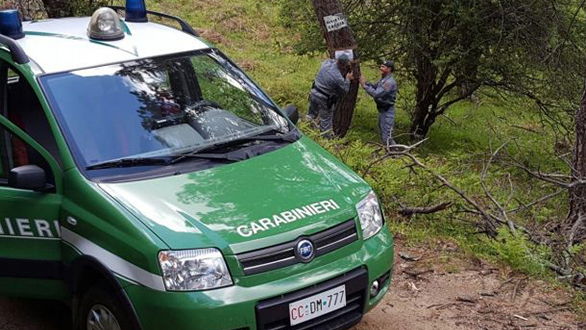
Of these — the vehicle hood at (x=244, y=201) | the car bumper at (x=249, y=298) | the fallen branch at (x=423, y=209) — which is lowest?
the fallen branch at (x=423, y=209)

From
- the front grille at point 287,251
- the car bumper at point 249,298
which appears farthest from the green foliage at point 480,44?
the car bumper at point 249,298

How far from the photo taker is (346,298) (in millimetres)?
3859

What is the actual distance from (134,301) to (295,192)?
1024mm

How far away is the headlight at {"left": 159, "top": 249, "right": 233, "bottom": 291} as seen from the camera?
11.4 ft

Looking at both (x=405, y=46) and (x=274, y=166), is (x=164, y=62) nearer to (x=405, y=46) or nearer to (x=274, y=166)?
(x=274, y=166)

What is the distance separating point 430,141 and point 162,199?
39.5 ft

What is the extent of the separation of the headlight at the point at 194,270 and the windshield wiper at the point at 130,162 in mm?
750

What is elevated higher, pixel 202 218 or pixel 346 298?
pixel 202 218

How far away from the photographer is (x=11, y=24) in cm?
469

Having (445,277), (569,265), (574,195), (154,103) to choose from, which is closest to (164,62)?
(154,103)

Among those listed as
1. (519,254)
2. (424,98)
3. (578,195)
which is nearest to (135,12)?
(519,254)

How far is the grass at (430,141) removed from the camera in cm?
648

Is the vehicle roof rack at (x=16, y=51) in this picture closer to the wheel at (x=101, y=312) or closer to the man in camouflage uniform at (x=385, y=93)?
the wheel at (x=101, y=312)

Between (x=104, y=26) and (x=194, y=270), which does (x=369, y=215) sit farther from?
(x=104, y=26)
